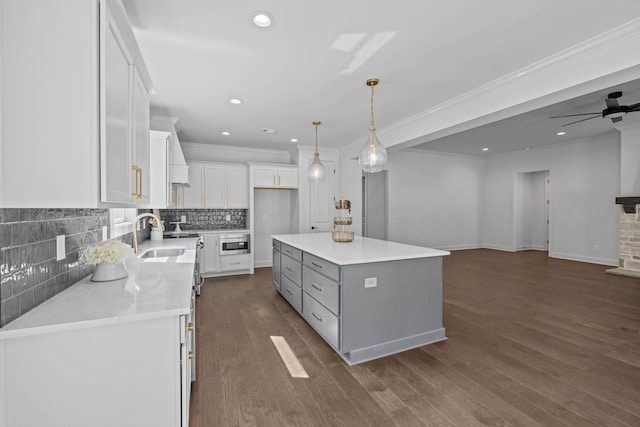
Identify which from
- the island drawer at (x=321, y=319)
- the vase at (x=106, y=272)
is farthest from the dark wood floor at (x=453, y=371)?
the vase at (x=106, y=272)

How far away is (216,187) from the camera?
562 centimetres

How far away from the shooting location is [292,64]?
8.89ft

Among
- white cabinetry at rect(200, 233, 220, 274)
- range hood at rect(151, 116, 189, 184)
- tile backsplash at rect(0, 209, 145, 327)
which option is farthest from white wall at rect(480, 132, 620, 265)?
tile backsplash at rect(0, 209, 145, 327)

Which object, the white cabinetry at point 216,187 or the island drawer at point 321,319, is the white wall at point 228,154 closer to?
the white cabinetry at point 216,187

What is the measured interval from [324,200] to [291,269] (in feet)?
9.05

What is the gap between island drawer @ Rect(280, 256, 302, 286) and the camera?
3399 millimetres

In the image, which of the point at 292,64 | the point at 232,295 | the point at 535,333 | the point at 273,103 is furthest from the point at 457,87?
the point at 232,295

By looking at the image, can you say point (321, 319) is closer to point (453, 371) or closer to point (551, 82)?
point (453, 371)

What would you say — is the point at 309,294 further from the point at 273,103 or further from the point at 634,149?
the point at 634,149

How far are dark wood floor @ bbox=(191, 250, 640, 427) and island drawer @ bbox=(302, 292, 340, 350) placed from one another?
100 millimetres

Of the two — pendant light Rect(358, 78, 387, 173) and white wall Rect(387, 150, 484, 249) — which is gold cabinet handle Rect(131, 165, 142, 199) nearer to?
pendant light Rect(358, 78, 387, 173)

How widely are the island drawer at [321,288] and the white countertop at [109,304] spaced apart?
1.16m

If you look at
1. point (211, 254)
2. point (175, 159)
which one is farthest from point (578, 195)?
point (175, 159)

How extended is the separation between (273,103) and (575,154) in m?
7.03
